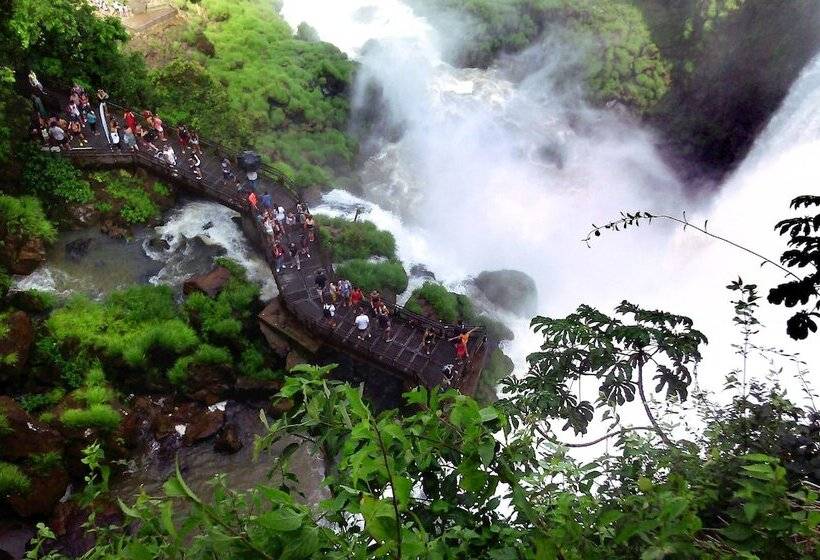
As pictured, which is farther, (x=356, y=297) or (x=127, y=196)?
(x=127, y=196)

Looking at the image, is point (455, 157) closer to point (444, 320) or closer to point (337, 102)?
point (337, 102)

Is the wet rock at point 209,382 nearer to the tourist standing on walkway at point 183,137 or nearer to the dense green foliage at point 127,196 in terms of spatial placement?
the dense green foliage at point 127,196

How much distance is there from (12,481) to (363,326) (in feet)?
28.2

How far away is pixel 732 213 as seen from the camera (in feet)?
79.0

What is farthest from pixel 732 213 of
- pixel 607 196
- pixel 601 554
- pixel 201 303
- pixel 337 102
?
pixel 601 554

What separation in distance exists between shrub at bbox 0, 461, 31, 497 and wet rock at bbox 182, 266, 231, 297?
6.34 metres

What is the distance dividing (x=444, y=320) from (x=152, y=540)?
49.4ft

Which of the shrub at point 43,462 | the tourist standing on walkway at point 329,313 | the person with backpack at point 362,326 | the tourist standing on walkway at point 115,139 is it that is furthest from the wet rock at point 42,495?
the tourist standing on walkway at point 115,139

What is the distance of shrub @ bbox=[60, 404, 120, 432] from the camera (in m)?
13.5

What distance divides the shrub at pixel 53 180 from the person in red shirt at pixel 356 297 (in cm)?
923

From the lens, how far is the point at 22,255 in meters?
16.2

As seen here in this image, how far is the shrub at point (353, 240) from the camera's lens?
1942 cm

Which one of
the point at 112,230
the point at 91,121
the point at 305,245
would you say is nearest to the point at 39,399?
the point at 112,230

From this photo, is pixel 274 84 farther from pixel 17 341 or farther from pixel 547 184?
pixel 17 341
